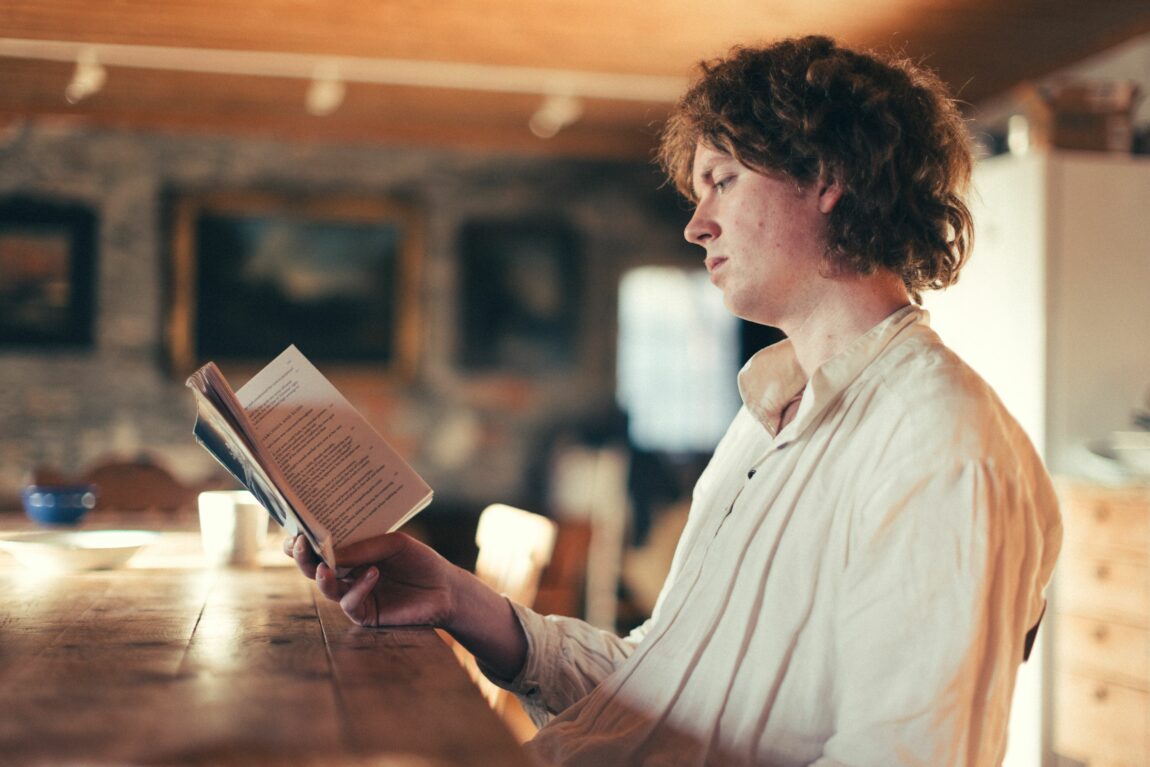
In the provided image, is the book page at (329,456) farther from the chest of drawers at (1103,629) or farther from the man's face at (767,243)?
the chest of drawers at (1103,629)

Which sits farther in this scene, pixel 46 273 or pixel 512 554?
pixel 46 273

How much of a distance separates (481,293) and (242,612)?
4312 millimetres

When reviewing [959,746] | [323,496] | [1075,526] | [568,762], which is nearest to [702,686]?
[568,762]

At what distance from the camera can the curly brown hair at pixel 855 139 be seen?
1300 mm

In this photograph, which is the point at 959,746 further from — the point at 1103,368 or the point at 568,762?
the point at 1103,368

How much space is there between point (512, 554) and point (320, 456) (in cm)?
87

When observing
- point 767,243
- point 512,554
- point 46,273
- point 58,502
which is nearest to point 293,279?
point 46,273

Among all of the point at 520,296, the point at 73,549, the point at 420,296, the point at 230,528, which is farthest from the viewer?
the point at 520,296

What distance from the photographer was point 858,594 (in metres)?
1.00

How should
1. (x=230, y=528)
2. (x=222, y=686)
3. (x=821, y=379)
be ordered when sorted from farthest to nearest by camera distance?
(x=230, y=528)
(x=821, y=379)
(x=222, y=686)

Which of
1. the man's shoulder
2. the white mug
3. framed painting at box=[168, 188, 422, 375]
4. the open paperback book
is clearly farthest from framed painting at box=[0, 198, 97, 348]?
the man's shoulder

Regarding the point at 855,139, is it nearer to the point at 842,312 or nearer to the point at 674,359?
the point at 842,312

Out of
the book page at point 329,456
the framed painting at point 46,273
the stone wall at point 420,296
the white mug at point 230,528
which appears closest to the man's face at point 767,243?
the book page at point 329,456

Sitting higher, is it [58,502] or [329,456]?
[329,456]
